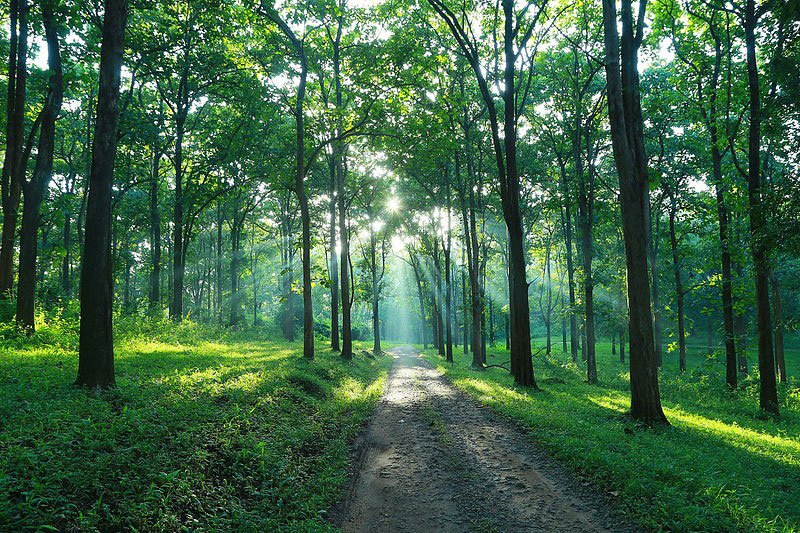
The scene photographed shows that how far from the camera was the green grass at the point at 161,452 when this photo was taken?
3.85 metres

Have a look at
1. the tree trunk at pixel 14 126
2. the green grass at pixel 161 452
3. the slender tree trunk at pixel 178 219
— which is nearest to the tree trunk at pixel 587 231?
the green grass at pixel 161 452

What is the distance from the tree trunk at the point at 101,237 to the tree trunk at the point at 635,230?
10.2m

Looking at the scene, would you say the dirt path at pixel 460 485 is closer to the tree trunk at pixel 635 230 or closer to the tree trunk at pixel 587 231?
the tree trunk at pixel 635 230

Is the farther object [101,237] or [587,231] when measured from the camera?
[587,231]

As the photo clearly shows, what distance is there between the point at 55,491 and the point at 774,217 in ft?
40.9

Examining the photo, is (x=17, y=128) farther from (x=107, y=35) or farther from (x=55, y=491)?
(x=55, y=491)

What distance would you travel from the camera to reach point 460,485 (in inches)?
224

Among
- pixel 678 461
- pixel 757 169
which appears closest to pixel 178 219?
pixel 678 461

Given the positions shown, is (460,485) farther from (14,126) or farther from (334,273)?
(334,273)

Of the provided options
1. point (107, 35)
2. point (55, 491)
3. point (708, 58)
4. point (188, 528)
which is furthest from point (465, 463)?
point (708, 58)

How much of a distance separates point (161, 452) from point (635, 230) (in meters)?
9.87

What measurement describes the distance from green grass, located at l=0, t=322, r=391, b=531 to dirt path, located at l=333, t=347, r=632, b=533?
1.72 feet

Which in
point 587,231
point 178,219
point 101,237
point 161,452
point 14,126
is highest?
A: point 14,126

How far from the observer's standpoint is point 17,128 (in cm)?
1127
